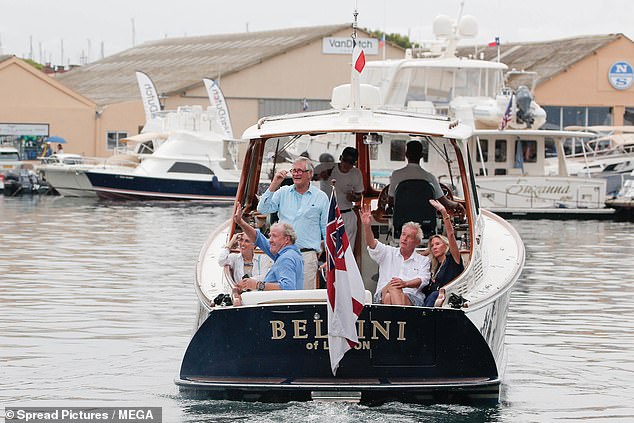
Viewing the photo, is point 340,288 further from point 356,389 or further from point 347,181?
point 347,181

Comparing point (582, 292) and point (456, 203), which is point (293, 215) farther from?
point (582, 292)

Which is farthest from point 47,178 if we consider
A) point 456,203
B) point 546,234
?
point 456,203

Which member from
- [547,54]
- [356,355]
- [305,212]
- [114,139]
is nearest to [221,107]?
[114,139]

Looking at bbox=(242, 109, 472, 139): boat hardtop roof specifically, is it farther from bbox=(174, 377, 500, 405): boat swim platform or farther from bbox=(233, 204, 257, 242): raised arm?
bbox=(174, 377, 500, 405): boat swim platform

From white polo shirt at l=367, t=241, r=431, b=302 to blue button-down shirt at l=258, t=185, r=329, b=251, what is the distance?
2.26 feet

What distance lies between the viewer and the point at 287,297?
34.3 ft

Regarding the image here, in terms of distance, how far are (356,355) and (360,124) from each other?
8.10ft

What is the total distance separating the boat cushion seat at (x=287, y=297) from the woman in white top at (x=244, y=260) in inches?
51.0

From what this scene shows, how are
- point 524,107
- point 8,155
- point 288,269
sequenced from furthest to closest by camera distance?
point 8,155 < point 524,107 < point 288,269

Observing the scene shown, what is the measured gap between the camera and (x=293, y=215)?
12398 mm

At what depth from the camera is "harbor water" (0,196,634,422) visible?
1146cm

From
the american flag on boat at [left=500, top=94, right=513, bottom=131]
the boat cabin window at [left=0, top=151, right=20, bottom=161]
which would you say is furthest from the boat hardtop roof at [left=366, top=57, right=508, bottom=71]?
the boat cabin window at [left=0, top=151, right=20, bottom=161]

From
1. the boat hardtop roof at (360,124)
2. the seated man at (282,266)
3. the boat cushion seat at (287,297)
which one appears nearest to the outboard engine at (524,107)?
the boat hardtop roof at (360,124)

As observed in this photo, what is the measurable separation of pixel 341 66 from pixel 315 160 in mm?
22675
